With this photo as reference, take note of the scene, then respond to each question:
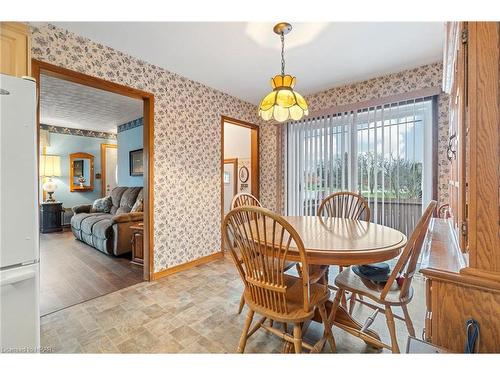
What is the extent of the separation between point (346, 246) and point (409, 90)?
2.51 metres

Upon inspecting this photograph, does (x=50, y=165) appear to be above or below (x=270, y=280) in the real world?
above

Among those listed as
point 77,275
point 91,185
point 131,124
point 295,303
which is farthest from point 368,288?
point 91,185

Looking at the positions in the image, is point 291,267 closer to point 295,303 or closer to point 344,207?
point 295,303

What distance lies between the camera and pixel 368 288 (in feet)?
4.82

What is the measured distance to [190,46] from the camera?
2248 mm

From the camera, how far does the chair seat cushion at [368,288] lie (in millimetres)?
1362

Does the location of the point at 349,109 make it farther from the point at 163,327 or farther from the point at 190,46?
the point at 163,327

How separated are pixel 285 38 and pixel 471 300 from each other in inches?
88.6

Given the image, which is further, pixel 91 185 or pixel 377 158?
pixel 91 185

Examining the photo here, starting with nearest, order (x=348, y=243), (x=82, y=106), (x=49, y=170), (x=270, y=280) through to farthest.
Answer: (x=270, y=280) < (x=348, y=243) < (x=82, y=106) < (x=49, y=170)

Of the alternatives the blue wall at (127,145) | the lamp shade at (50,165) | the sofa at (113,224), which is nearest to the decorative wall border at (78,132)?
the lamp shade at (50,165)

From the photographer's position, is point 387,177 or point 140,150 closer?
point 387,177

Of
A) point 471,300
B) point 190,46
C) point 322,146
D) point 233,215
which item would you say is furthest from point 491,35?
point 322,146

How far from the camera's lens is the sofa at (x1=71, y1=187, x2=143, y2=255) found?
3457 millimetres
